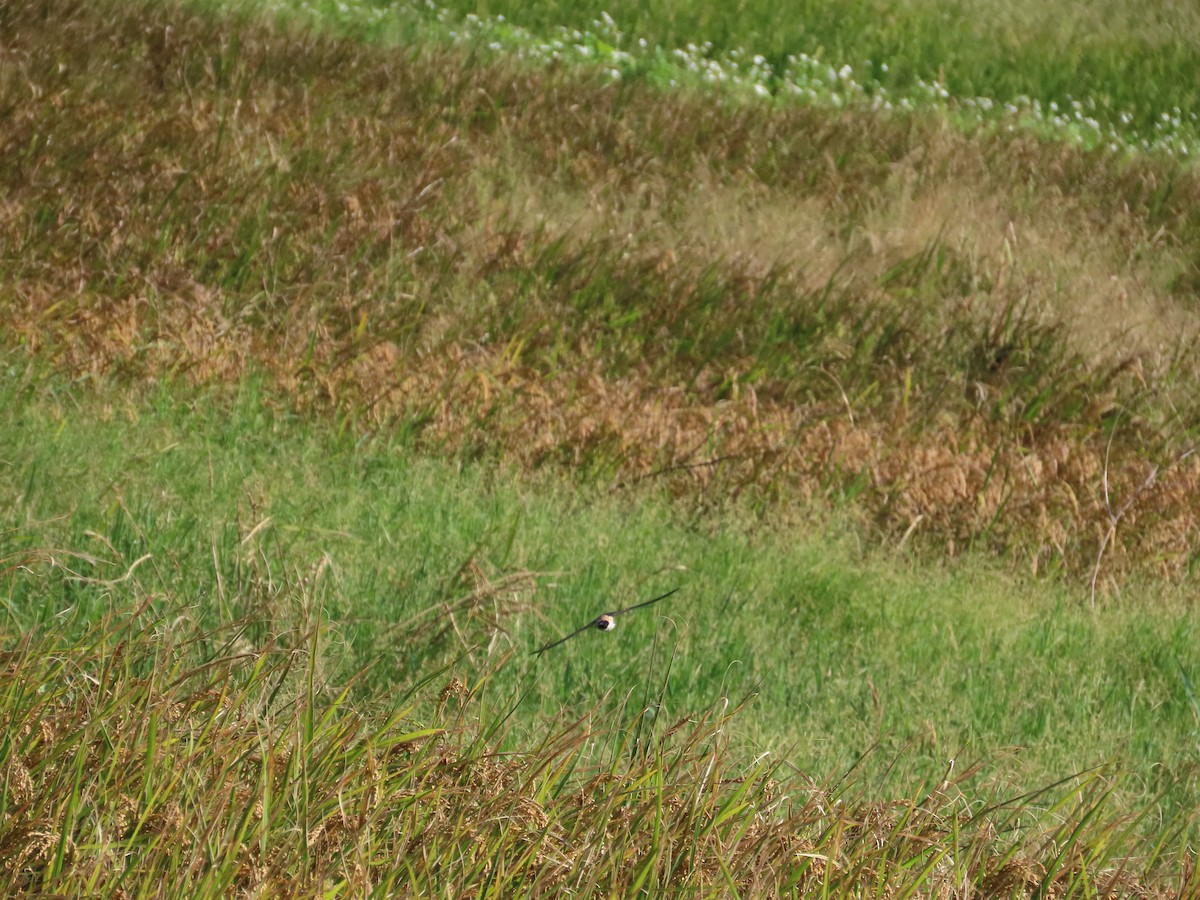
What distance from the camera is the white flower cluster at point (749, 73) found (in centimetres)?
988

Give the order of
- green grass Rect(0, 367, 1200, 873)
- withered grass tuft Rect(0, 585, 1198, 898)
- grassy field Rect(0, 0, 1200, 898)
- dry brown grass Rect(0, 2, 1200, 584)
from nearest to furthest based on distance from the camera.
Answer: withered grass tuft Rect(0, 585, 1198, 898) < grassy field Rect(0, 0, 1200, 898) < green grass Rect(0, 367, 1200, 873) < dry brown grass Rect(0, 2, 1200, 584)

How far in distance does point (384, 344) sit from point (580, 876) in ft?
11.4

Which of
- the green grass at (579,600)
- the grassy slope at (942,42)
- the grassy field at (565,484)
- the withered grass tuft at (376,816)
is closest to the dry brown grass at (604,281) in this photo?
the grassy field at (565,484)

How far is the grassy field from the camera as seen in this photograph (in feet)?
7.38

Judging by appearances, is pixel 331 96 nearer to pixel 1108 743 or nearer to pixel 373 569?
pixel 373 569

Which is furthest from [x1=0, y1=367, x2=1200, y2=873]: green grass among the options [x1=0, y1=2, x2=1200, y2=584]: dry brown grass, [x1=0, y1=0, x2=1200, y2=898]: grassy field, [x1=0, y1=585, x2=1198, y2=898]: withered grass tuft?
[x1=0, y1=2, x2=1200, y2=584]: dry brown grass

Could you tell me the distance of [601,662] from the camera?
3268 millimetres

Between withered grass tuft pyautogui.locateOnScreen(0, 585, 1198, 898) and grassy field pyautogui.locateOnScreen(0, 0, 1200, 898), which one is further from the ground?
withered grass tuft pyautogui.locateOnScreen(0, 585, 1198, 898)

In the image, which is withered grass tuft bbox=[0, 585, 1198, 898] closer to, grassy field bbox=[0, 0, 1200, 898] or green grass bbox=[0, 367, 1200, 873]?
grassy field bbox=[0, 0, 1200, 898]

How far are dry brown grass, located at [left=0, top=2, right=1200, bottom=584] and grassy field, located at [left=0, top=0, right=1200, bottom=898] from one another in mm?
A: 29

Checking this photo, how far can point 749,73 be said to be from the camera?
11.6 meters

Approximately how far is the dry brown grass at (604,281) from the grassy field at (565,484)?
3 cm

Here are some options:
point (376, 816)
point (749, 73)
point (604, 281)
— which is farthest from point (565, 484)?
point (749, 73)

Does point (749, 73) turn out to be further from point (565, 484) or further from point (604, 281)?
point (565, 484)
